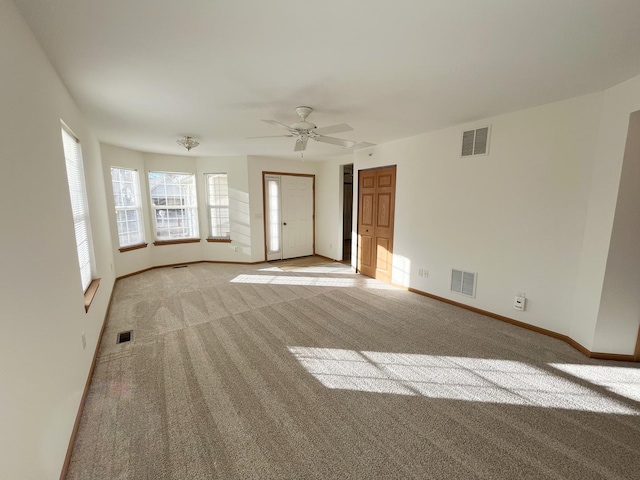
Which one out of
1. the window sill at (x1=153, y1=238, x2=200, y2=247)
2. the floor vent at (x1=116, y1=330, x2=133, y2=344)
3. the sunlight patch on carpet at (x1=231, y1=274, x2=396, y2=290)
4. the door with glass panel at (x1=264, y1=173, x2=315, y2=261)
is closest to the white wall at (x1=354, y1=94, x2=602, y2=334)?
the sunlight patch on carpet at (x1=231, y1=274, x2=396, y2=290)

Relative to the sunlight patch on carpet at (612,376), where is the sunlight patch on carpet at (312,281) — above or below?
above

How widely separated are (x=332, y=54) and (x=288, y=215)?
483 centimetres

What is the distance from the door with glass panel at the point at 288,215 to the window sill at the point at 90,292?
11.8ft

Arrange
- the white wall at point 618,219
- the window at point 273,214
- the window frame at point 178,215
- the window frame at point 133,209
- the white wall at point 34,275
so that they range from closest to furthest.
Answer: the white wall at point 34,275 → the white wall at point 618,219 → the window frame at point 133,209 → the window frame at point 178,215 → the window at point 273,214

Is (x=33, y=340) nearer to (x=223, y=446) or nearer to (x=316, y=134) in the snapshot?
(x=223, y=446)

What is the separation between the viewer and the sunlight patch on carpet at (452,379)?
1999mm

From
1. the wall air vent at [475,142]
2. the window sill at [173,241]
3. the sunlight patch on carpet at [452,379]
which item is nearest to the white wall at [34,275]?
the sunlight patch on carpet at [452,379]

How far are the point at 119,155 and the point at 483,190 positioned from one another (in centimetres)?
594

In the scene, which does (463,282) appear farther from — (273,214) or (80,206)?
(80,206)

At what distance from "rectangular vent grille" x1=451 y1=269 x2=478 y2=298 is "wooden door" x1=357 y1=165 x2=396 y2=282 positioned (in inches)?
45.2

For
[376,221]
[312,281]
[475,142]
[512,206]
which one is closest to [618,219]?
[512,206]

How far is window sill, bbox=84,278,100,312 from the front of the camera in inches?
93.0

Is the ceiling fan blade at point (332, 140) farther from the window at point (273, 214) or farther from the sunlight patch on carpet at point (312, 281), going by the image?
the window at point (273, 214)

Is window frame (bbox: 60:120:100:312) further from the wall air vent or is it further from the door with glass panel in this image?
the wall air vent
